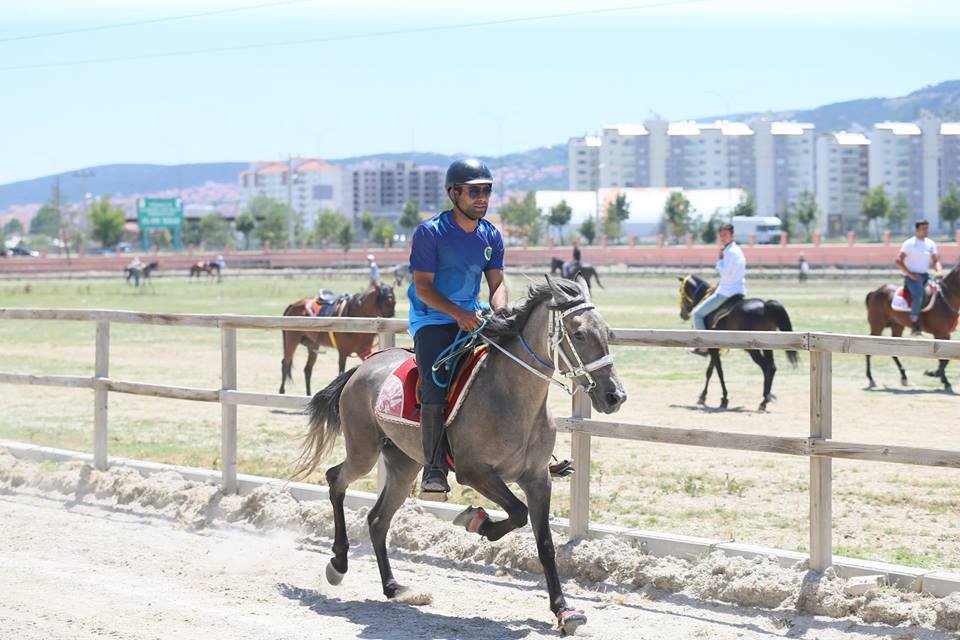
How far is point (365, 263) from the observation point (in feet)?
328

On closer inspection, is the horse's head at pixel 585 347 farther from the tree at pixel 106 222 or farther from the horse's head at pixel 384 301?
the tree at pixel 106 222

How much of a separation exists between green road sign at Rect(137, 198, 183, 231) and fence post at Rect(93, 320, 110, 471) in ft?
451

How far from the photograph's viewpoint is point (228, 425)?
428 inches

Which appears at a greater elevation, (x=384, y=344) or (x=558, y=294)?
(x=558, y=294)

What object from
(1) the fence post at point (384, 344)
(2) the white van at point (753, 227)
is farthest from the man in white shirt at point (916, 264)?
(2) the white van at point (753, 227)

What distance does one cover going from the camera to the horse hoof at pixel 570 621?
692cm

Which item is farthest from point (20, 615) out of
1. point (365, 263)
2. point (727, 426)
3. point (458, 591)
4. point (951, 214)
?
point (951, 214)

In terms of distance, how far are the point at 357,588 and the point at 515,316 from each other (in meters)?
2.29

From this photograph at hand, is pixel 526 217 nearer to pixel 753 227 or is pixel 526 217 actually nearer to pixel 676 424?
pixel 753 227

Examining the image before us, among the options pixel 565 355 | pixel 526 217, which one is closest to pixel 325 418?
pixel 565 355

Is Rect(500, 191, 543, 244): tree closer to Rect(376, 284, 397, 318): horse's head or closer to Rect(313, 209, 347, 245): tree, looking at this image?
Rect(313, 209, 347, 245): tree

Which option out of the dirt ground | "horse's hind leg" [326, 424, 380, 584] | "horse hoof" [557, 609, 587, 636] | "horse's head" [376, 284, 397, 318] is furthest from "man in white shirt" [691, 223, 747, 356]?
"horse hoof" [557, 609, 587, 636]

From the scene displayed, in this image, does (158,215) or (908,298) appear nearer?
(908,298)

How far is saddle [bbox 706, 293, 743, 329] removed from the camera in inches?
717
